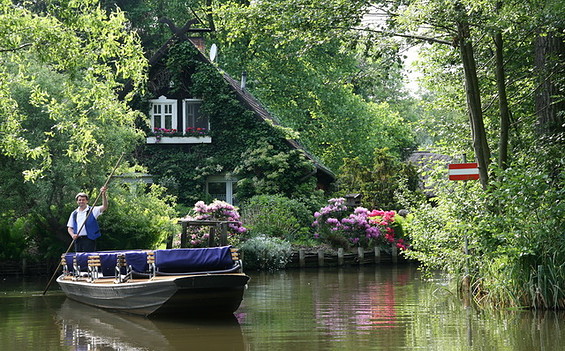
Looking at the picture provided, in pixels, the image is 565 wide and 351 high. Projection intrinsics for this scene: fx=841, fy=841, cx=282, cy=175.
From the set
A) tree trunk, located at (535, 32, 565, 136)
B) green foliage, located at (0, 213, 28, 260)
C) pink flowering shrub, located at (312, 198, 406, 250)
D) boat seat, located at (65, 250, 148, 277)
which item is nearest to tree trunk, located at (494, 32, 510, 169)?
tree trunk, located at (535, 32, 565, 136)

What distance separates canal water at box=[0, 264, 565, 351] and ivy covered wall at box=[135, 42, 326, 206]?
1417 centimetres

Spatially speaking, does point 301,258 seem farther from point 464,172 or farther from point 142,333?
point 142,333

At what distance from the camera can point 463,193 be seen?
15164mm

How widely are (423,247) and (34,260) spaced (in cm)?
1249

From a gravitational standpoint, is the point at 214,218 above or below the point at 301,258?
above

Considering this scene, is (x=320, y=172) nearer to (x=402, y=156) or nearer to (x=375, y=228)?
(x=375, y=228)

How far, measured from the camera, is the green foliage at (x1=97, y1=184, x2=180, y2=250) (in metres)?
23.3

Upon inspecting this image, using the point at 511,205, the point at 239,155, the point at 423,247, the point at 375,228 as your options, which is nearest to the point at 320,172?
the point at 239,155

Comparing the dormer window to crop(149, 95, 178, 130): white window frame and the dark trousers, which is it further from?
the dark trousers

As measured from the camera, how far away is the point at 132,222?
76.9 ft

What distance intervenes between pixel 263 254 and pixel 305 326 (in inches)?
498

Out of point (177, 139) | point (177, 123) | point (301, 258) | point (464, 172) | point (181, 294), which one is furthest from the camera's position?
point (177, 123)

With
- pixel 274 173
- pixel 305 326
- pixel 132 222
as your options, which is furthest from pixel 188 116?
pixel 305 326

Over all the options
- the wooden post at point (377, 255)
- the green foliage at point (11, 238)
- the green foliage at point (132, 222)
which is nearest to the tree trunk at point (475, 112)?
the green foliage at point (132, 222)
